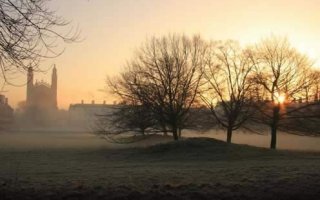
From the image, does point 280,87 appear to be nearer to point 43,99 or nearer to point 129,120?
point 129,120

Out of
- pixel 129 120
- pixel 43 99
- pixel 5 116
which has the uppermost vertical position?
pixel 43 99

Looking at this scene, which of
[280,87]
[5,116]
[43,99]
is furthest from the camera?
[43,99]

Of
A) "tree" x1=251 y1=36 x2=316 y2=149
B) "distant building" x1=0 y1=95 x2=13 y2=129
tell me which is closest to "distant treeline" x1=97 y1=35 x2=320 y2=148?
"tree" x1=251 y1=36 x2=316 y2=149

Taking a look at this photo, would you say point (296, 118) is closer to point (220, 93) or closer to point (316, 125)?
point (316, 125)

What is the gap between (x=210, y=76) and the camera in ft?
186

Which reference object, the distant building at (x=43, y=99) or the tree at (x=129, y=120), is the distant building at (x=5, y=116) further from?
A: the tree at (x=129, y=120)

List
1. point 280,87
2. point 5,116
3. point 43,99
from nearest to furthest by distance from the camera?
point 280,87, point 5,116, point 43,99

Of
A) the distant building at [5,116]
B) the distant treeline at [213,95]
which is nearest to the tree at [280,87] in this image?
the distant treeline at [213,95]

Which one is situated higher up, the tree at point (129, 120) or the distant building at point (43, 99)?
the distant building at point (43, 99)

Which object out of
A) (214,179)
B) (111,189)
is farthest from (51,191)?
(214,179)

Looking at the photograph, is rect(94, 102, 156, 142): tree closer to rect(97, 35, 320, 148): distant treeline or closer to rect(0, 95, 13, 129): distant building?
rect(97, 35, 320, 148): distant treeline

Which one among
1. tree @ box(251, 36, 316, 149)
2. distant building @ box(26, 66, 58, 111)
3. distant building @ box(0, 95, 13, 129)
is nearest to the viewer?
tree @ box(251, 36, 316, 149)

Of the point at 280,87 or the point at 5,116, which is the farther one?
the point at 5,116

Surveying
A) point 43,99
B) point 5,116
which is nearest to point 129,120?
point 5,116
